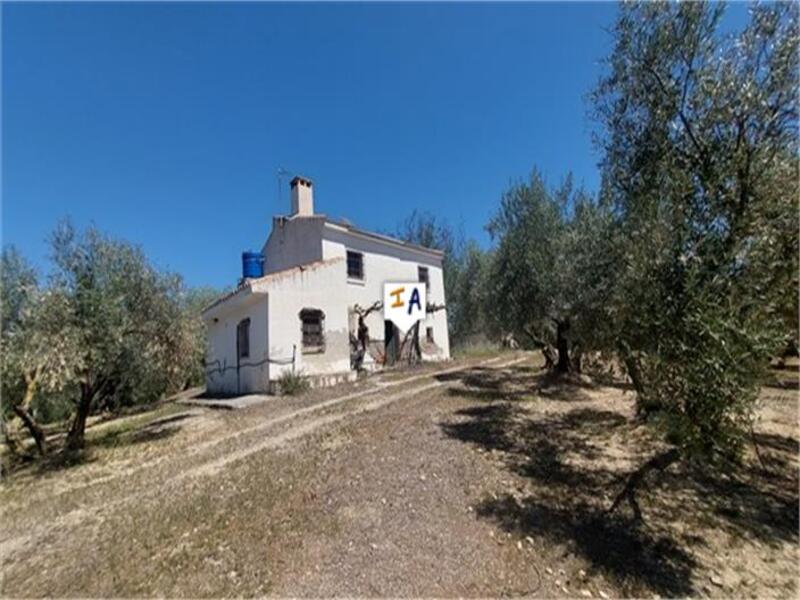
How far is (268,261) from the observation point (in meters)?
21.6

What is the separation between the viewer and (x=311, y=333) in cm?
1597

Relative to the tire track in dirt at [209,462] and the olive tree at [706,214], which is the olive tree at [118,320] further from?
the olive tree at [706,214]

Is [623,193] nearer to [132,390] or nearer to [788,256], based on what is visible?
[788,256]

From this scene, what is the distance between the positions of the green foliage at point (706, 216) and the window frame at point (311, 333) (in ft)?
38.0

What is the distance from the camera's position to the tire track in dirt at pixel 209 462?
5.36m

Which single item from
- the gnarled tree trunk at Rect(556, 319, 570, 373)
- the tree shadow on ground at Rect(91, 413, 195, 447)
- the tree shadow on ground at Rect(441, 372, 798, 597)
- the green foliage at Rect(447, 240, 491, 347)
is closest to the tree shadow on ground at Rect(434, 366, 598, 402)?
the gnarled tree trunk at Rect(556, 319, 570, 373)

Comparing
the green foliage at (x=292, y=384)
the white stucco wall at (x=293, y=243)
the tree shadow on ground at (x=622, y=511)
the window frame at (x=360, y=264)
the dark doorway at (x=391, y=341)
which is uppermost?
the white stucco wall at (x=293, y=243)

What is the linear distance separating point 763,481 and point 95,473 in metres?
12.3

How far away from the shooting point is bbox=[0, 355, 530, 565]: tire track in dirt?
536 cm

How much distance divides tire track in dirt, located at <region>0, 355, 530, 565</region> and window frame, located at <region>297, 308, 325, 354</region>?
3155mm

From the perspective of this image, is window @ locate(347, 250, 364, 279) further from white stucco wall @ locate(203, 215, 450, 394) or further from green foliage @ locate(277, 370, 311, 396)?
green foliage @ locate(277, 370, 311, 396)

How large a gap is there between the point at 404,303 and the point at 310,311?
7.48 m

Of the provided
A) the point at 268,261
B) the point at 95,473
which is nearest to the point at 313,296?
the point at 268,261

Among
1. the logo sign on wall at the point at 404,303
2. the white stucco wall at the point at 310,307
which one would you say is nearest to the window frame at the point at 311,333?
the white stucco wall at the point at 310,307
